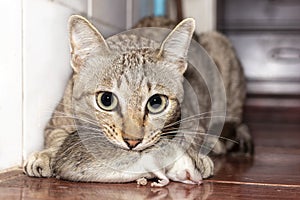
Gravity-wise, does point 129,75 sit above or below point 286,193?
above

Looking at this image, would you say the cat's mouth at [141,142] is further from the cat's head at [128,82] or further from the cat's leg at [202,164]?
the cat's leg at [202,164]

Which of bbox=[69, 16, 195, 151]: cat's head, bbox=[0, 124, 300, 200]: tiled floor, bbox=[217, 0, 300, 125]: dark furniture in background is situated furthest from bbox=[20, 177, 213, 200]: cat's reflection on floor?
bbox=[217, 0, 300, 125]: dark furniture in background

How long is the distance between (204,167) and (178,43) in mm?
332

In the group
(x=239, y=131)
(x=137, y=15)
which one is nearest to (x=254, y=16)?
(x=137, y=15)

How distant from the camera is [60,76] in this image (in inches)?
66.8

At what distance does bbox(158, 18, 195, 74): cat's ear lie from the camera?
54.4 inches

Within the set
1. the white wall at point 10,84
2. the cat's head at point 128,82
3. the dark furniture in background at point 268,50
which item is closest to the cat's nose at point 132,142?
the cat's head at point 128,82

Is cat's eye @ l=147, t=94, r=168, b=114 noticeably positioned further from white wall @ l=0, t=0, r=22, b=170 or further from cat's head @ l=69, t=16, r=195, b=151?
white wall @ l=0, t=0, r=22, b=170

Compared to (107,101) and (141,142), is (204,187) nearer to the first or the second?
(141,142)

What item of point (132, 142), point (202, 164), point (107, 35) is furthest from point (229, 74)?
point (132, 142)

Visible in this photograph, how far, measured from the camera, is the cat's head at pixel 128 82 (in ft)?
4.21

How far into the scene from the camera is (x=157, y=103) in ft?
4.39

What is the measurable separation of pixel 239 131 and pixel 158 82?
2.62 ft

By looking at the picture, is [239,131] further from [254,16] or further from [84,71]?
[254,16]
